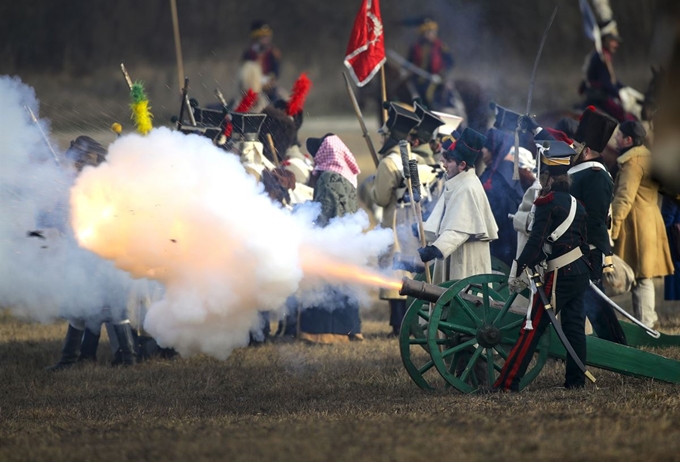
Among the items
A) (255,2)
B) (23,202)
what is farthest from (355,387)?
(255,2)

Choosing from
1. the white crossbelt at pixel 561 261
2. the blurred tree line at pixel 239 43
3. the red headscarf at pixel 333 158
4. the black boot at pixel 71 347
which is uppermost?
the blurred tree line at pixel 239 43

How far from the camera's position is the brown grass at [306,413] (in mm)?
5301

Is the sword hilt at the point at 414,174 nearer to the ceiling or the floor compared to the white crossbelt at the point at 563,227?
nearer to the ceiling

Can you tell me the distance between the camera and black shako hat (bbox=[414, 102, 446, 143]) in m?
9.82

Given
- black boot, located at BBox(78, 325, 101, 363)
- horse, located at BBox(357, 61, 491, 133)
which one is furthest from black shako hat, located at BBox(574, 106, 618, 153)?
horse, located at BBox(357, 61, 491, 133)

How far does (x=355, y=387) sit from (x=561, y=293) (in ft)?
5.51

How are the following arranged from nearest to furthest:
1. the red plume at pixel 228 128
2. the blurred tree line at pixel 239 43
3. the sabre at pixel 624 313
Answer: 1. the sabre at pixel 624 313
2. the red plume at pixel 228 128
3. the blurred tree line at pixel 239 43

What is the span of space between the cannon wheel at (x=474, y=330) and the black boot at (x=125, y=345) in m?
3.11

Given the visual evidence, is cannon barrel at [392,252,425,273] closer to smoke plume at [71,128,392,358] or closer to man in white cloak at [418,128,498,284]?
man in white cloak at [418,128,498,284]

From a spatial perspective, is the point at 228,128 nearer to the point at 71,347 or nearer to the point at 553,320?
the point at 71,347

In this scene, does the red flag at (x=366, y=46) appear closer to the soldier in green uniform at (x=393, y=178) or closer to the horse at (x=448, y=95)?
the soldier in green uniform at (x=393, y=178)

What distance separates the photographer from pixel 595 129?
25.3 ft

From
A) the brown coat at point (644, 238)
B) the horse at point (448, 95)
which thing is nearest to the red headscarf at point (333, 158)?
the brown coat at point (644, 238)

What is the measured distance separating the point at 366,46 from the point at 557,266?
459cm
